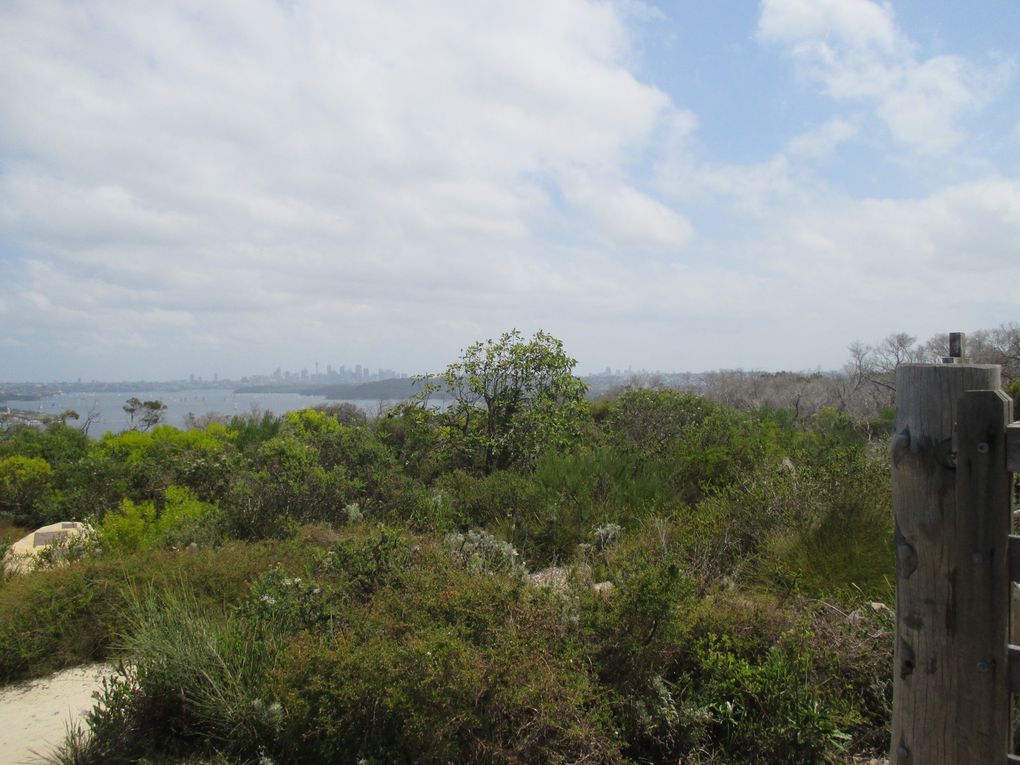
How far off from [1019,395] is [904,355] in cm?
1614

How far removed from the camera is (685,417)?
466 inches

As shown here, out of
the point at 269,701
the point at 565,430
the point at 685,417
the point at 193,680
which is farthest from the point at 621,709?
the point at 685,417

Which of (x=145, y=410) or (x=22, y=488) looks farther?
(x=145, y=410)

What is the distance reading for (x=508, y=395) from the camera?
11.0 metres

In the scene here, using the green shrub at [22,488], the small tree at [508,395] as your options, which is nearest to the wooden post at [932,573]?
the small tree at [508,395]

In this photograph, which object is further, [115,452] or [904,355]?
[904,355]

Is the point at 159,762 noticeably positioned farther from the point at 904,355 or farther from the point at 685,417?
the point at 904,355

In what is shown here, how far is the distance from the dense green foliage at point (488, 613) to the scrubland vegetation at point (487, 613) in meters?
0.02

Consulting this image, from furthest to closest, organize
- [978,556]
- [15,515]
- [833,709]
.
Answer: [15,515]
[833,709]
[978,556]

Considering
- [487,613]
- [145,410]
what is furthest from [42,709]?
[145,410]

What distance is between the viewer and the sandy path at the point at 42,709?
3.71 meters

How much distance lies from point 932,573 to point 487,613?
2124 mm

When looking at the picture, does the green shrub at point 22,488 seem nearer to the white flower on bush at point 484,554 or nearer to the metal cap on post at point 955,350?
the white flower on bush at point 484,554

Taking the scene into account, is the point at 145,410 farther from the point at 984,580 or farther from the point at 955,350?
the point at 984,580
